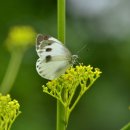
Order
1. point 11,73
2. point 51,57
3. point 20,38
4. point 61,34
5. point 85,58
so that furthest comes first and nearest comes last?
point 85,58
point 20,38
point 11,73
point 51,57
point 61,34

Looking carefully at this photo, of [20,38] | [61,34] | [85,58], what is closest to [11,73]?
[20,38]

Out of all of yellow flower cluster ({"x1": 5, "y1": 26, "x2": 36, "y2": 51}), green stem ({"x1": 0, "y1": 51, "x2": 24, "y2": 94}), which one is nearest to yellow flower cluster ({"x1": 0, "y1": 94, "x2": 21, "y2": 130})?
green stem ({"x1": 0, "y1": 51, "x2": 24, "y2": 94})

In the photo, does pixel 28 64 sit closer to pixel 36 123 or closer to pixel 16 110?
pixel 36 123

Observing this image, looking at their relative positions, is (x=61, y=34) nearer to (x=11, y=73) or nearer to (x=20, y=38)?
(x=11, y=73)

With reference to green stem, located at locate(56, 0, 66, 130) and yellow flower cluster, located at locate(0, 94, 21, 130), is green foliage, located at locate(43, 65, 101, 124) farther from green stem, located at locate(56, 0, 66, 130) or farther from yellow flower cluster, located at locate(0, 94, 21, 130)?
yellow flower cluster, located at locate(0, 94, 21, 130)

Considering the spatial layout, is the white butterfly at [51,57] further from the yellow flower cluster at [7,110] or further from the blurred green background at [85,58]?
the blurred green background at [85,58]

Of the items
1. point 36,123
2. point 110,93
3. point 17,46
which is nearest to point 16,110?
point 17,46
